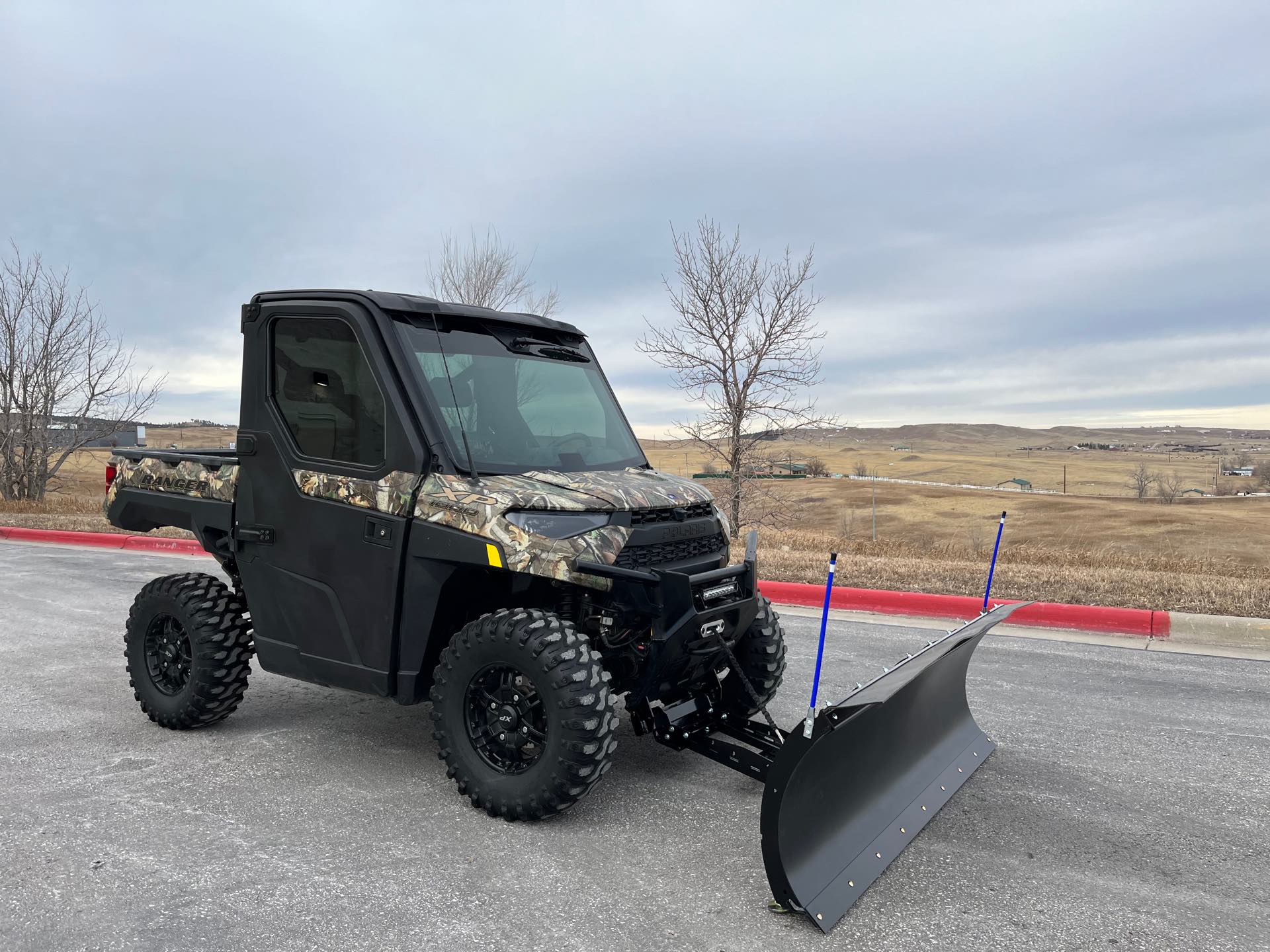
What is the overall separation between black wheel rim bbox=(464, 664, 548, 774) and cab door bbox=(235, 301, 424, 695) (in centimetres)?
51

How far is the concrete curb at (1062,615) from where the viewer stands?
25.5 feet

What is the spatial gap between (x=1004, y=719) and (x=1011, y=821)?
160 cm

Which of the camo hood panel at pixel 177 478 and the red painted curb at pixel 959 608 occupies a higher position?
the camo hood panel at pixel 177 478

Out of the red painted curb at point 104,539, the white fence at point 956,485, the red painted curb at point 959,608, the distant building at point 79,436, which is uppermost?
the white fence at point 956,485

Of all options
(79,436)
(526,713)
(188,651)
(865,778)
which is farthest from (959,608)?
(79,436)

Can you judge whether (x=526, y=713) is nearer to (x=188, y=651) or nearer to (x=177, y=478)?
(x=188, y=651)

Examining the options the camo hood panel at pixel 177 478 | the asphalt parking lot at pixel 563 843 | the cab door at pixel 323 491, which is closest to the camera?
the asphalt parking lot at pixel 563 843

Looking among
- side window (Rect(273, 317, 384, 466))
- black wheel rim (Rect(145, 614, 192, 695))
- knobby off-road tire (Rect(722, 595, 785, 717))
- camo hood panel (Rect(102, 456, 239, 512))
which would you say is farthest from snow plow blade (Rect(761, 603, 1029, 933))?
black wheel rim (Rect(145, 614, 192, 695))

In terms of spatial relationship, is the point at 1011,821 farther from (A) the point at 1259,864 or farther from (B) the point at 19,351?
(B) the point at 19,351

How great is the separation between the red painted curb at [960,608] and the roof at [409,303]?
4910mm

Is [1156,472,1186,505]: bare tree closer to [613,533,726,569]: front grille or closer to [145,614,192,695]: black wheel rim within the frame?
[613,533,726,569]: front grille

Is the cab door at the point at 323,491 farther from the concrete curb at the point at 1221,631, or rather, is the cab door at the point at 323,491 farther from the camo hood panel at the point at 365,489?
the concrete curb at the point at 1221,631

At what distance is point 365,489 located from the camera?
14.1 feet

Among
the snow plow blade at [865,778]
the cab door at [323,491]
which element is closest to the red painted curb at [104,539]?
the cab door at [323,491]
